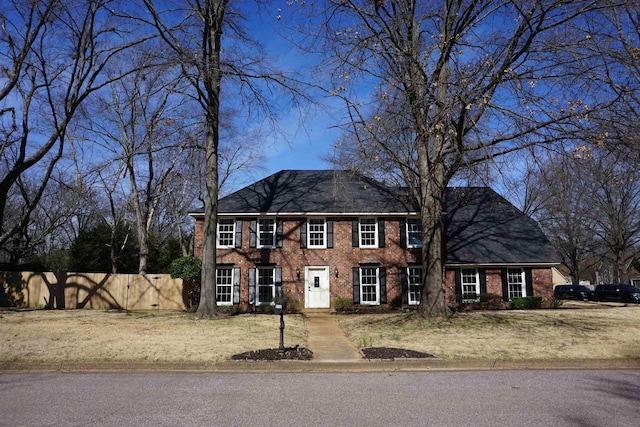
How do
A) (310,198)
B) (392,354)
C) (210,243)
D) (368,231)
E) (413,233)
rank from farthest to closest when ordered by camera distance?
(310,198)
(413,233)
(368,231)
(210,243)
(392,354)

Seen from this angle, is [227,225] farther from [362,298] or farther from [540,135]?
[540,135]

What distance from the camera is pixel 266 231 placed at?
23.2m

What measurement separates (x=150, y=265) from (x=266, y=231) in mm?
15015

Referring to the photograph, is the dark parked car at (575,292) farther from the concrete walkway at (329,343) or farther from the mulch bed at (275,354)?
the mulch bed at (275,354)

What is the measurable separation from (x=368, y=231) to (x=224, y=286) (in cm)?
793

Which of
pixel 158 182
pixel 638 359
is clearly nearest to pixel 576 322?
pixel 638 359

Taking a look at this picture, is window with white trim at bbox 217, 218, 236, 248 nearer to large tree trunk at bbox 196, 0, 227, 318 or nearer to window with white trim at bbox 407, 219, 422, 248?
large tree trunk at bbox 196, 0, 227, 318

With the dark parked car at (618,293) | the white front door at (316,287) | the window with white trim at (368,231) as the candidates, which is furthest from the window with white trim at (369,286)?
the dark parked car at (618,293)

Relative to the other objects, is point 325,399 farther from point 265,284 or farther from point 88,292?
point 88,292

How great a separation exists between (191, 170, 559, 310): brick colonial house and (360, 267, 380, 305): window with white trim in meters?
0.05

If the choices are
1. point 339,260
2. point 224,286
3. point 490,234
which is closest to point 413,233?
point 339,260

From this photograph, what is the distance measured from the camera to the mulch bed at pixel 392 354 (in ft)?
30.7

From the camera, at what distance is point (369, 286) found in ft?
74.4

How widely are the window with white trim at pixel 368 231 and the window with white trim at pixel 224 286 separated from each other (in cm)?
703
